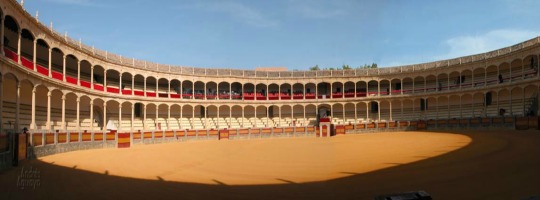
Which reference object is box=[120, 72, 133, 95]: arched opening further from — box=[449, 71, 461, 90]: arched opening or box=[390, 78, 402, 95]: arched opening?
box=[449, 71, 461, 90]: arched opening

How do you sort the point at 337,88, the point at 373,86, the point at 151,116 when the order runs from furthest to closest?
1. the point at 337,88
2. the point at 373,86
3. the point at 151,116

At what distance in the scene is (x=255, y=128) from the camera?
4019 centimetres

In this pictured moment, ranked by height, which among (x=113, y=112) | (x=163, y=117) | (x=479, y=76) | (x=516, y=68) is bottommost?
(x=163, y=117)

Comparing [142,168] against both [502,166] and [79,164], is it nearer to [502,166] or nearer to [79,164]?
[79,164]

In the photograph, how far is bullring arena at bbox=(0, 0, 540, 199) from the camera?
10695 millimetres

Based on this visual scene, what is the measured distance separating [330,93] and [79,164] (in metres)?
39.8

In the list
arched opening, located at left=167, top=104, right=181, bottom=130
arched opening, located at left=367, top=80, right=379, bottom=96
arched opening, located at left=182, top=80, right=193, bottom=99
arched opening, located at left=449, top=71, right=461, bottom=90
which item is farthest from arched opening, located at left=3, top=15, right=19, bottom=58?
arched opening, located at left=449, top=71, right=461, bottom=90

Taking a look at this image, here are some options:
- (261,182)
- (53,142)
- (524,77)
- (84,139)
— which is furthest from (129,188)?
(524,77)

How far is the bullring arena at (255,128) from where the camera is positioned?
10.7 m

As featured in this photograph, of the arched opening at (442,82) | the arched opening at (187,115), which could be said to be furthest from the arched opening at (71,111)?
the arched opening at (442,82)

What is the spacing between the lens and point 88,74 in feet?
124

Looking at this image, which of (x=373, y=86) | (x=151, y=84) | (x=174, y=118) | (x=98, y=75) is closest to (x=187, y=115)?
(x=174, y=118)

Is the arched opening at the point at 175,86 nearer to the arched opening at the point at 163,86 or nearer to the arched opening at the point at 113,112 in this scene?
the arched opening at the point at 163,86

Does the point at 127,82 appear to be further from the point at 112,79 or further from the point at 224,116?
the point at 224,116
